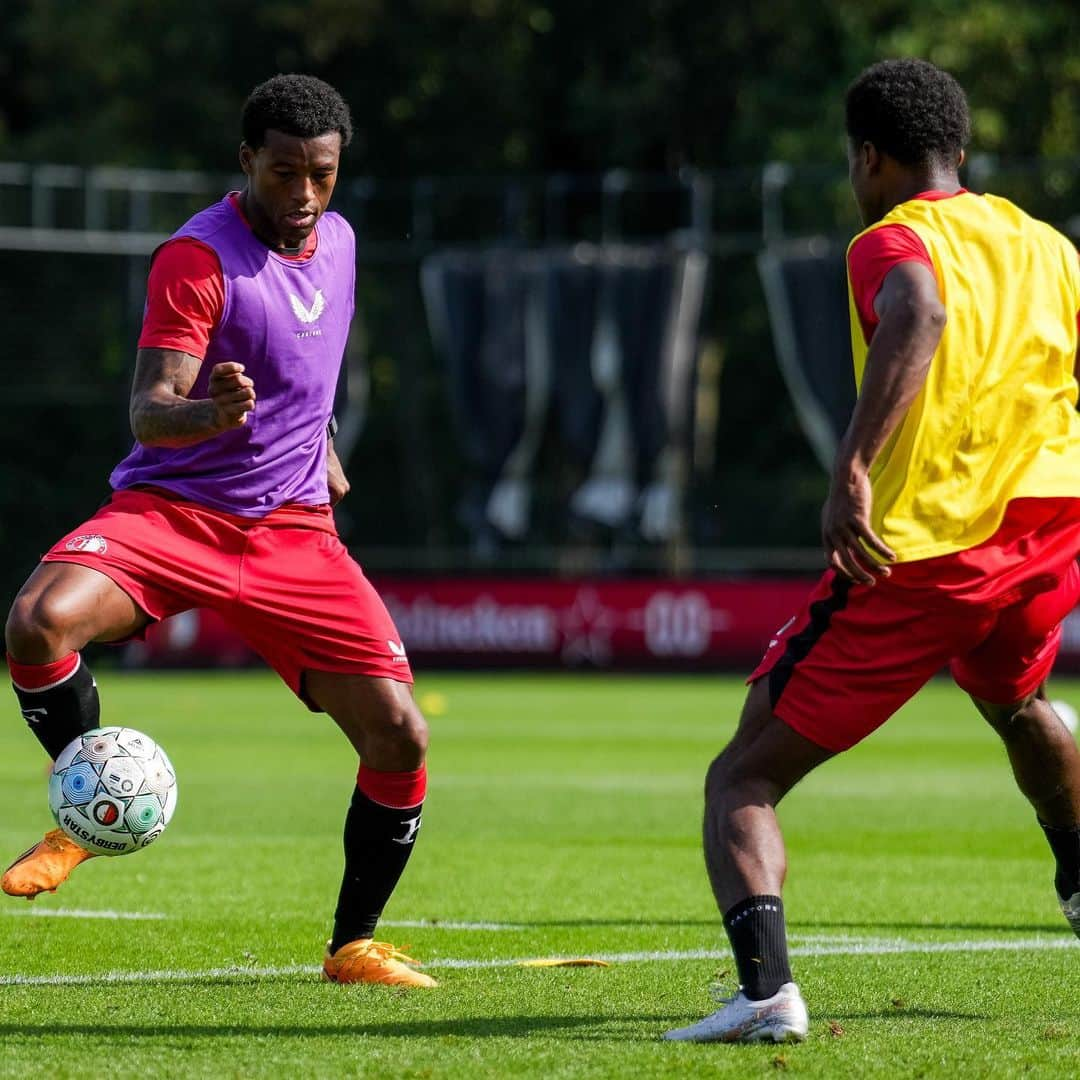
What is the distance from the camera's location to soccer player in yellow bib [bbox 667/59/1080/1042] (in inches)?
210

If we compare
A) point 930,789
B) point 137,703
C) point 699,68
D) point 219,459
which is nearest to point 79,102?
point 699,68

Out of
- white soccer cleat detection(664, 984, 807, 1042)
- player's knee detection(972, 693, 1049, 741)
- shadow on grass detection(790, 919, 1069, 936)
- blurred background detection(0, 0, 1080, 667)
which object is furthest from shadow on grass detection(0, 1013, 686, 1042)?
blurred background detection(0, 0, 1080, 667)

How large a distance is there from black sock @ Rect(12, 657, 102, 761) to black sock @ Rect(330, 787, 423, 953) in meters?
0.81

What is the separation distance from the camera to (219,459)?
257 inches

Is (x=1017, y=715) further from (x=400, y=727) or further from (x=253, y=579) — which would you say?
(x=253, y=579)

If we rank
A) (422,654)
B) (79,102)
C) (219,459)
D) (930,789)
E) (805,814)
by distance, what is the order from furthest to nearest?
(79,102)
(422,654)
(930,789)
(805,814)
(219,459)

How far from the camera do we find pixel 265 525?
656cm

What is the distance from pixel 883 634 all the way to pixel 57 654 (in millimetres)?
2203

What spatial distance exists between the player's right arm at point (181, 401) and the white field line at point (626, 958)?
1525mm

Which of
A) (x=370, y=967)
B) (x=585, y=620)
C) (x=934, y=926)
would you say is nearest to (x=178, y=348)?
(x=370, y=967)

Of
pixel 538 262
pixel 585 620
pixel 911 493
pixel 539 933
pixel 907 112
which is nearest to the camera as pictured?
pixel 911 493

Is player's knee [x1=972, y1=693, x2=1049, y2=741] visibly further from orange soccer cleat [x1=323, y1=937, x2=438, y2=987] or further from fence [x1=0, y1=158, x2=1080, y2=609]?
fence [x1=0, y1=158, x2=1080, y2=609]

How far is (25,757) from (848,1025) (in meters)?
11.1

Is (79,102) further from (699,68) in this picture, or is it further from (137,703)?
(137,703)
